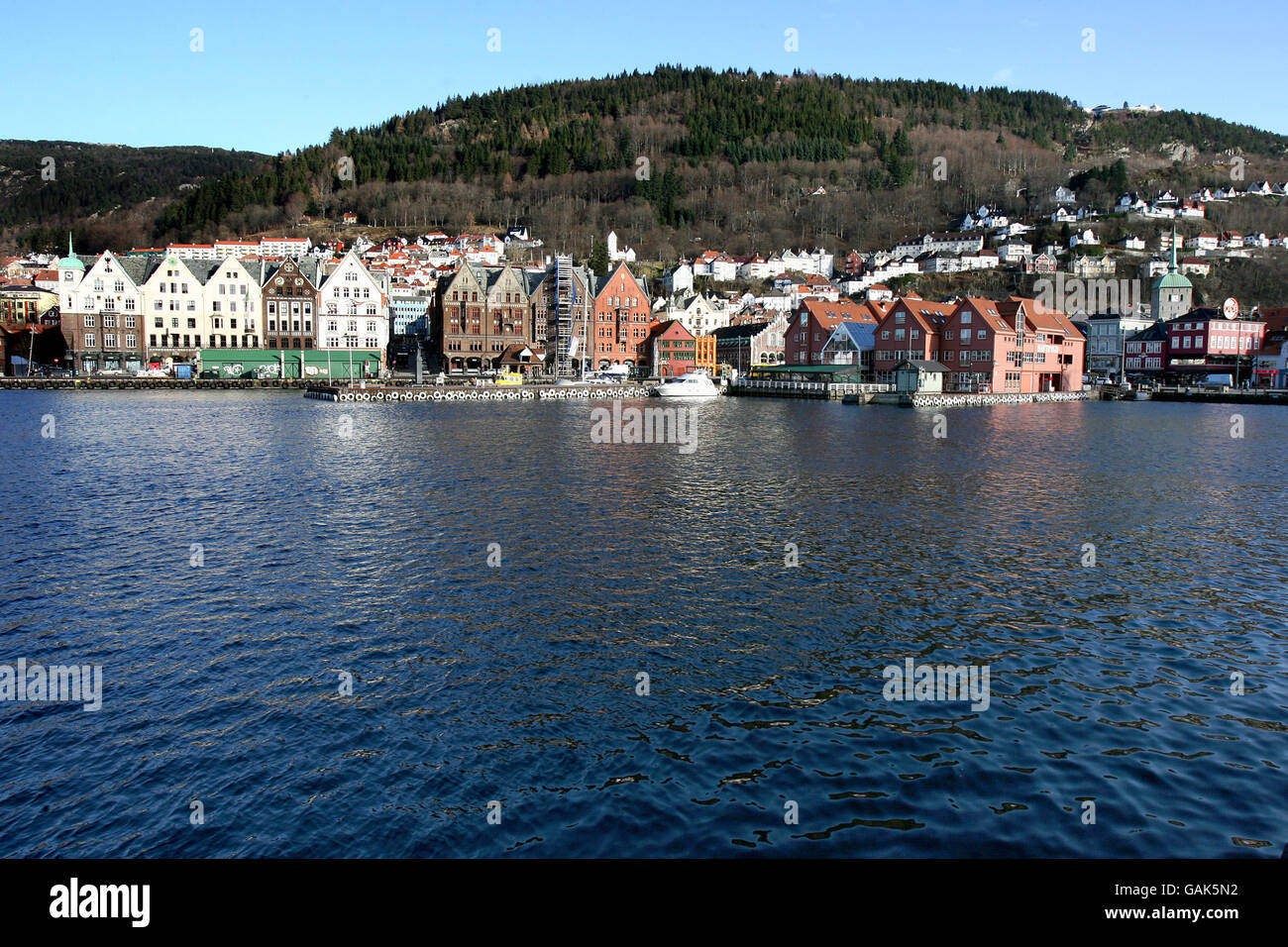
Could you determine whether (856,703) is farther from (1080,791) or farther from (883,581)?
(883,581)

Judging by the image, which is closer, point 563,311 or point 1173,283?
point 563,311

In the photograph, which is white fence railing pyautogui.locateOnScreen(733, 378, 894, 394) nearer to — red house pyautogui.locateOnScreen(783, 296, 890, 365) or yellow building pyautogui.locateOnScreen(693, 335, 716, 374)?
red house pyautogui.locateOnScreen(783, 296, 890, 365)

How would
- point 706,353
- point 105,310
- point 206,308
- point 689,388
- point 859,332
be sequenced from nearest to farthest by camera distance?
point 689,388, point 859,332, point 105,310, point 206,308, point 706,353

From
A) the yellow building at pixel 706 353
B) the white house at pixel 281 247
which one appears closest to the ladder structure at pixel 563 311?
the yellow building at pixel 706 353

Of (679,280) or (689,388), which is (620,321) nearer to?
(689,388)

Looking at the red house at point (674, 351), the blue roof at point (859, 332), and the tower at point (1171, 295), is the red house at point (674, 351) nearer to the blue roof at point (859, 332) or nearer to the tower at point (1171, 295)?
the blue roof at point (859, 332)

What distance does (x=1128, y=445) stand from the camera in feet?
151

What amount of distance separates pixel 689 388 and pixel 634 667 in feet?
256

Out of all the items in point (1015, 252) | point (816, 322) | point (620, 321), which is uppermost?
point (1015, 252)

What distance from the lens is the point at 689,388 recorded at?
90.2 m

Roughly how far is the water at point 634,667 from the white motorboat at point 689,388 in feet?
196

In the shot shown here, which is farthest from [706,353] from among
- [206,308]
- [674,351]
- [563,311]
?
[206,308]

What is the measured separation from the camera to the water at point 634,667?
9180 mm
